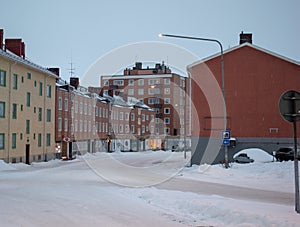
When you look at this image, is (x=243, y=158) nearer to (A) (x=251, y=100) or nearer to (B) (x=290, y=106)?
(A) (x=251, y=100)

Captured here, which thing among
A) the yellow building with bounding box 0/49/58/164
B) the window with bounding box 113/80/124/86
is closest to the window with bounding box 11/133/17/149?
the yellow building with bounding box 0/49/58/164

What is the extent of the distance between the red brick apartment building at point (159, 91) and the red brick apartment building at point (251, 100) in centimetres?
5724

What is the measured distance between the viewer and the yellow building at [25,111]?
38000mm

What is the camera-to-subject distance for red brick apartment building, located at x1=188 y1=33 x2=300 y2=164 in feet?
117

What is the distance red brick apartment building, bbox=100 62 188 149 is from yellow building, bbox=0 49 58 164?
47544 mm

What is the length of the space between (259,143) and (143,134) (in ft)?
176

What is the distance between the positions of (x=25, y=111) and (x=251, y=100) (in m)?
21.3

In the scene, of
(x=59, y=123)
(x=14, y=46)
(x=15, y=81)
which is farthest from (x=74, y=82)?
(x=15, y=81)

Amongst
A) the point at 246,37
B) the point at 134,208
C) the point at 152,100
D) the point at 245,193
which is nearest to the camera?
the point at 134,208

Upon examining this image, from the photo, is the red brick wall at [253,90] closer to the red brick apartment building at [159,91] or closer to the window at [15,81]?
the window at [15,81]

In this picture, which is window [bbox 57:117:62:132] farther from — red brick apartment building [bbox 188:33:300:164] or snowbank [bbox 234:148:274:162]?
snowbank [bbox 234:148:274:162]

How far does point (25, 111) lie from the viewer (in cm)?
4228

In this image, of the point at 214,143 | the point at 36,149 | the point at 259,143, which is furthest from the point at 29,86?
the point at 259,143

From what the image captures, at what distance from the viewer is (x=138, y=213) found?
1186 cm
